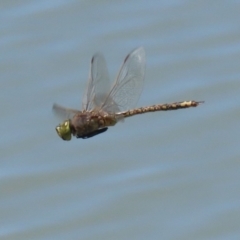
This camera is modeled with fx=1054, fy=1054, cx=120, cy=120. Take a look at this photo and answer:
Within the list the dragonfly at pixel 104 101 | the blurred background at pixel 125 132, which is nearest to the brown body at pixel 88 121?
the dragonfly at pixel 104 101

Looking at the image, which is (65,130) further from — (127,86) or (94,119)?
(127,86)

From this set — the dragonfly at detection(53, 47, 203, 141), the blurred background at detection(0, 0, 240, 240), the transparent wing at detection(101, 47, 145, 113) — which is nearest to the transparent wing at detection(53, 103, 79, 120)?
the dragonfly at detection(53, 47, 203, 141)

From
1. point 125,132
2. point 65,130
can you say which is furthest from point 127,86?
point 125,132

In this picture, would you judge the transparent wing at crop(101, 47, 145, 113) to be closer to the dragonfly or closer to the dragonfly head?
the dragonfly

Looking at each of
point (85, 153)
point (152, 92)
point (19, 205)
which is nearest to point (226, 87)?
point (152, 92)

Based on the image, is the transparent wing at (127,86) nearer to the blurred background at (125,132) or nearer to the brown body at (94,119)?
the brown body at (94,119)

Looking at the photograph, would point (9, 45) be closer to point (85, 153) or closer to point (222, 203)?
point (85, 153)

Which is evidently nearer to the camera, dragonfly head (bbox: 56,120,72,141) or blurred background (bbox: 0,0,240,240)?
dragonfly head (bbox: 56,120,72,141)
